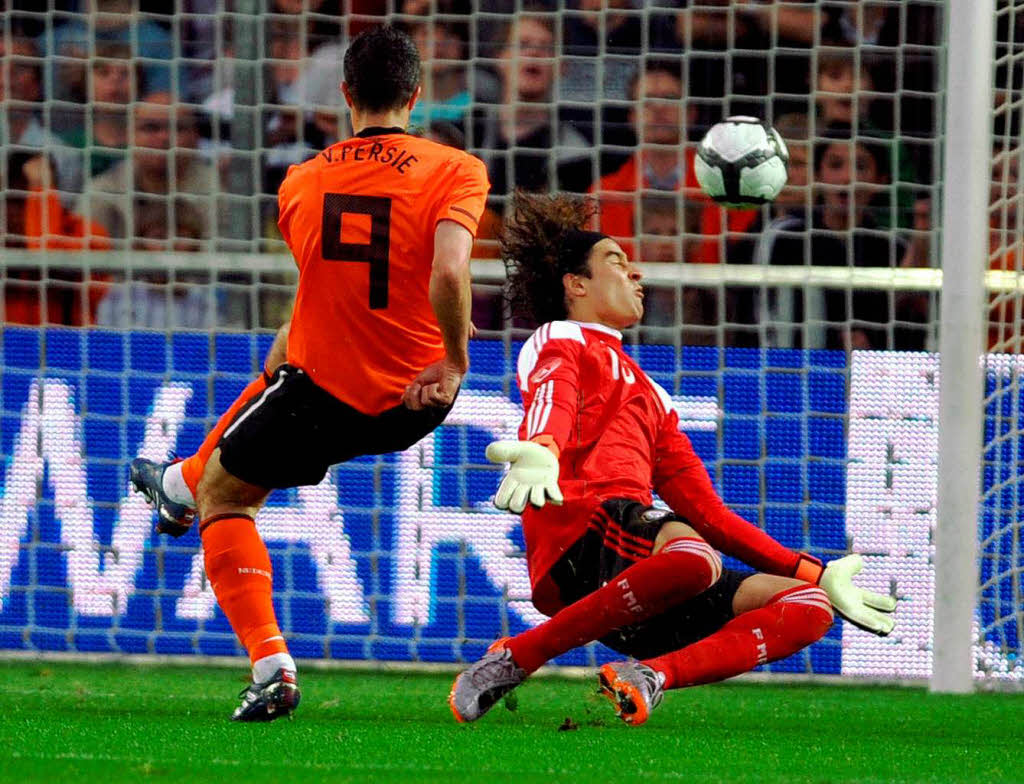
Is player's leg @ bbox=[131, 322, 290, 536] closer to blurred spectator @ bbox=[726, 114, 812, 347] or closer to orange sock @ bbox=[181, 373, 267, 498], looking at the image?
orange sock @ bbox=[181, 373, 267, 498]

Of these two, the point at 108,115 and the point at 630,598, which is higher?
the point at 108,115

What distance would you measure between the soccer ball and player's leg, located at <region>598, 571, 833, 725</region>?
60.7 inches

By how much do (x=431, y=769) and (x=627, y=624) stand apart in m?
1.09

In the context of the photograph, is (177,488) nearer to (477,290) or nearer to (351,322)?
(351,322)

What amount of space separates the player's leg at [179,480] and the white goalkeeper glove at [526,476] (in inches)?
31.9

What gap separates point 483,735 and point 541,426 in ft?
2.46

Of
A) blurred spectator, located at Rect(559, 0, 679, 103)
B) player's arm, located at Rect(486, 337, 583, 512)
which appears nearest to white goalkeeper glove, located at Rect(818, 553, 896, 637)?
player's arm, located at Rect(486, 337, 583, 512)

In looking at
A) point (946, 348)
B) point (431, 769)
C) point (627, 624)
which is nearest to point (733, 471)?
point (946, 348)

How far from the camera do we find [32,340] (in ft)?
21.5

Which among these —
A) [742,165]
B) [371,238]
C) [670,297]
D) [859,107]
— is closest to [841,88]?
[859,107]

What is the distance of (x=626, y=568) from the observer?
4.48 m

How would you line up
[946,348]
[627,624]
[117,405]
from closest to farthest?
[627,624] < [946,348] < [117,405]

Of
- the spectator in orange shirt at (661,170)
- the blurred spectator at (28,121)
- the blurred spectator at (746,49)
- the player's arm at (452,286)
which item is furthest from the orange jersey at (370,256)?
the blurred spectator at (28,121)

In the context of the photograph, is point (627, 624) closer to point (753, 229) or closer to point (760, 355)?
point (760, 355)
